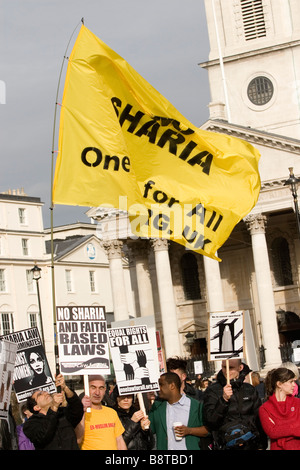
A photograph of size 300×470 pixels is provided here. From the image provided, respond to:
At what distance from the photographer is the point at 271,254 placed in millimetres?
61250

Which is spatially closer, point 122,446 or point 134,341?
point 122,446

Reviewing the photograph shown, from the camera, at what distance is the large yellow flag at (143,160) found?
13.1 meters

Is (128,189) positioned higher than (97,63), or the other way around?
(97,63)

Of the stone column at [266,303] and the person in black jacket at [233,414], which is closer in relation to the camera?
the person in black jacket at [233,414]

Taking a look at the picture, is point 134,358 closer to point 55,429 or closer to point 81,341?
point 81,341

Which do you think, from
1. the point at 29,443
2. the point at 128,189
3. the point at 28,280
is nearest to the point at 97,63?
the point at 128,189

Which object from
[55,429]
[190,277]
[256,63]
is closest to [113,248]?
[190,277]

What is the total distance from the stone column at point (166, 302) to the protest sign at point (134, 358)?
142 feet

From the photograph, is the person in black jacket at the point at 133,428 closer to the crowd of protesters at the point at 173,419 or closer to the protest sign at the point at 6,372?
the crowd of protesters at the point at 173,419

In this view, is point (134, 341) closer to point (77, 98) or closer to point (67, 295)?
point (77, 98)

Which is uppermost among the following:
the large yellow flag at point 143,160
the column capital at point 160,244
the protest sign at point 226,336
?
the column capital at point 160,244

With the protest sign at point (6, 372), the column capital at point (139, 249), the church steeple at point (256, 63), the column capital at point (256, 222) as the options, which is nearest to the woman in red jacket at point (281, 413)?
the protest sign at point (6, 372)

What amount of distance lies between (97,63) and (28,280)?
65.8m

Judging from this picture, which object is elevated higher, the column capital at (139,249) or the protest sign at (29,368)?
the column capital at (139,249)
